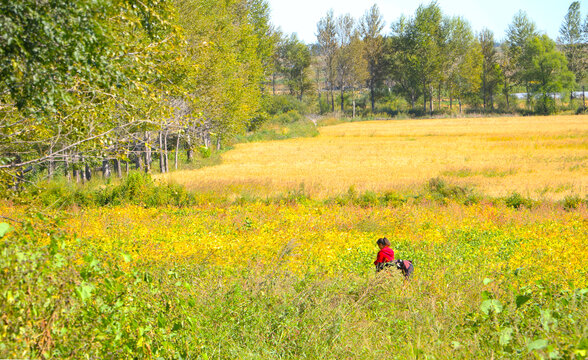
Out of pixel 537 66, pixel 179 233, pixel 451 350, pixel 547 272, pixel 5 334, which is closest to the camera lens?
pixel 5 334

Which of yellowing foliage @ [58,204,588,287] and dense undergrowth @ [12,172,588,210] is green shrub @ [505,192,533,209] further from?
yellowing foliage @ [58,204,588,287]

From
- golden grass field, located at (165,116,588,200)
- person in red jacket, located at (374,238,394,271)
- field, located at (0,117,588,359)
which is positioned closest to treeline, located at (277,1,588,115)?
golden grass field, located at (165,116,588,200)

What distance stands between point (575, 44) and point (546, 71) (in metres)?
13.2

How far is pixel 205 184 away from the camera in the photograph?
23.7m

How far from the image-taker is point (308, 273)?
9148 mm

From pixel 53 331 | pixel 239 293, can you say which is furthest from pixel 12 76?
pixel 239 293

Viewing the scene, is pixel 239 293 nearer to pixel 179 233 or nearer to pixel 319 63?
pixel 179 233

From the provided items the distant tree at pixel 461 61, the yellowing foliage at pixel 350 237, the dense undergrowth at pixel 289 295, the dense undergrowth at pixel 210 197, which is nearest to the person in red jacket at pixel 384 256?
the dense undergrowth at pixel 289 295

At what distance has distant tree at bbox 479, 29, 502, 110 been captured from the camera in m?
92.6

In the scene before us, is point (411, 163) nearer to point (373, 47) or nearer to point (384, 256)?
point (384, 256)

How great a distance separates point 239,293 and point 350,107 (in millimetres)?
97087

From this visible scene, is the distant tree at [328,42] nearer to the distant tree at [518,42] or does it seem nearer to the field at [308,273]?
the distant tree at [518,42]

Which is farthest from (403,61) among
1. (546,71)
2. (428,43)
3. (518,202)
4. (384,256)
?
(384,256)

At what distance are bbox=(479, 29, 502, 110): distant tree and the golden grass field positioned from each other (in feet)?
101
